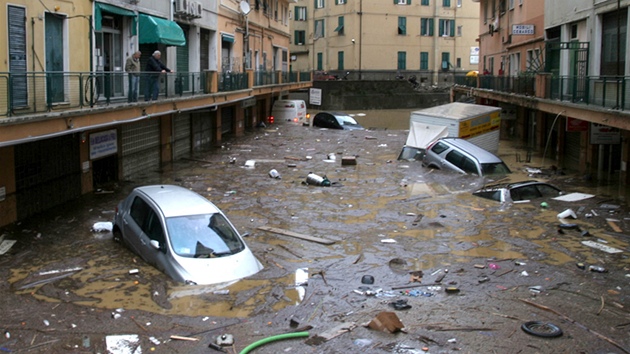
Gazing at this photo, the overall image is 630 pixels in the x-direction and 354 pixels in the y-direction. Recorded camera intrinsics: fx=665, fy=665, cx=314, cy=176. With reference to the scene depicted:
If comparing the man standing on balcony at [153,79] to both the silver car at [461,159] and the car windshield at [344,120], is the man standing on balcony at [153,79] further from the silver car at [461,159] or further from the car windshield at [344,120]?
the car windshield at [344,120]

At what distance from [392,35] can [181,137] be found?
41.8m

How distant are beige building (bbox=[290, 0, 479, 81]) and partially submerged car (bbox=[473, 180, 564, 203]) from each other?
4629 cm

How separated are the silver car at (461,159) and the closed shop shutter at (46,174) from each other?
41.5 feet

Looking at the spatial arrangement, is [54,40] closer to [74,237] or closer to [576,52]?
[74,237]

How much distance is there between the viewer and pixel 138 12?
21828 millimetres

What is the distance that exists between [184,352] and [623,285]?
791 centimetres

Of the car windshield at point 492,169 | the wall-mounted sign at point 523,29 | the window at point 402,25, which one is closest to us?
the car windshield at point 492,169

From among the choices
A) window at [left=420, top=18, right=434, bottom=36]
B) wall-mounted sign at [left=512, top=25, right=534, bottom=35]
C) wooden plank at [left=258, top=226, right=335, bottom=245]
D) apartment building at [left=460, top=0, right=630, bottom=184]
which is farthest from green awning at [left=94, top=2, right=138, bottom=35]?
window at [left=420, top=18, right=434, bottom=36]

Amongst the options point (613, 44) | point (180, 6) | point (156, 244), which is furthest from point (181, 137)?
point (613, 44)

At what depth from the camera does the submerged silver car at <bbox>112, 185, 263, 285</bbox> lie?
1144cm

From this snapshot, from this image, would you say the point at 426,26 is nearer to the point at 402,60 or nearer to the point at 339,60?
the point at 402,60

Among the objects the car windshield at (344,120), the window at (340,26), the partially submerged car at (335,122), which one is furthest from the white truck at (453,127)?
the window at (340,26)

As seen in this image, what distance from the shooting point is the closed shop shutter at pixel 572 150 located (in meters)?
26.0

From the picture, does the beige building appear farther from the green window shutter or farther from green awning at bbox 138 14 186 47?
green awning at bbox 138 14 186 47
